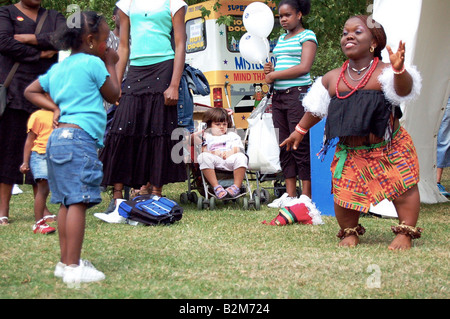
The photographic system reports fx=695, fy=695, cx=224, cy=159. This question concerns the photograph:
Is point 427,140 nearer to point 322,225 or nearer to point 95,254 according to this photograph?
point 322,225

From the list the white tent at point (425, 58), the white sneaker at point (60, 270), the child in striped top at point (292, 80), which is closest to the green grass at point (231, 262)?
the white sneaker at point (60, 270)

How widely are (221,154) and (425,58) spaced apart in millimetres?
2463

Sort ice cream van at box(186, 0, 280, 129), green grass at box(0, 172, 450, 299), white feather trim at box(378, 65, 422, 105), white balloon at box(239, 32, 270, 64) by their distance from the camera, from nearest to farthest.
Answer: green grass at box(0, 172, 450, 299)
white feather trim at box(378, 65, 422, 105)
white balloon at box(239, 32, 270, 64)
ice cream van at box(186, 0, 280, 129)

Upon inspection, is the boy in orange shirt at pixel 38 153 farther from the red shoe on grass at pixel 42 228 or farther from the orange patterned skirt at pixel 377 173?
the orange patterned skirt at pixel 377 173

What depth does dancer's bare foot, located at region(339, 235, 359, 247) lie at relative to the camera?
5.09m

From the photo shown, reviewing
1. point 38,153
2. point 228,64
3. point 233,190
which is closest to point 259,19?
point 233,190

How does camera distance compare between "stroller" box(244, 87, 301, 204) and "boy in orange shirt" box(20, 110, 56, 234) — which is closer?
"boy in orange shirt" box(20, 110, 56, 234)

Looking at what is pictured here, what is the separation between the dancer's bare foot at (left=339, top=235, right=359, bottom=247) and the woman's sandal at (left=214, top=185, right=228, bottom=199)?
2532 mm

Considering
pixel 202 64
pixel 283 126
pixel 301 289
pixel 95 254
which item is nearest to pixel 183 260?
pixel 95 254

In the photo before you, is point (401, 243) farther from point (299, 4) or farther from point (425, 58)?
point (299, 4)

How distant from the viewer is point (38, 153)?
20.1 feet

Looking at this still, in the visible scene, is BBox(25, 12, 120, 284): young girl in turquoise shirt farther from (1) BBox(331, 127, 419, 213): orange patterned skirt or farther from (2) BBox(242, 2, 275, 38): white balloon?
(2) BBox(242, 2, 275, 38): white balloon

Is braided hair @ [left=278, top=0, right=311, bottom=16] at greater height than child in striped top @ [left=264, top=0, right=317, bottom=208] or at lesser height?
greater

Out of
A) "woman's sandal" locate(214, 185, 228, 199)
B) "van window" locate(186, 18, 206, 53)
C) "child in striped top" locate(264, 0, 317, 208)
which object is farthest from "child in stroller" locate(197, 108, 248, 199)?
"van window" locate(186, 18, 206, 53)
